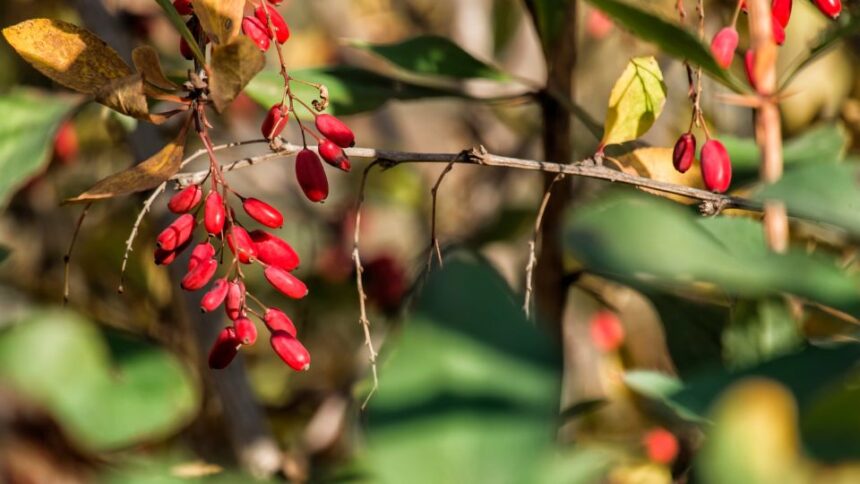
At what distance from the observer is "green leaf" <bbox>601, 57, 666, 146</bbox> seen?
623 millimetres

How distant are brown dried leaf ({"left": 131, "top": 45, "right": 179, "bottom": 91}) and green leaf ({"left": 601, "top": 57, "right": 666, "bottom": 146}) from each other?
0.87ft

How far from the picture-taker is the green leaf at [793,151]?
2.49 feet

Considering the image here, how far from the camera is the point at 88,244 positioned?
1294mm

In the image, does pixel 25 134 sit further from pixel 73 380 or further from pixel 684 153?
pixel 684 153

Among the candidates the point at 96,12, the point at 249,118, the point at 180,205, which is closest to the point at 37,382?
the point at 180,205

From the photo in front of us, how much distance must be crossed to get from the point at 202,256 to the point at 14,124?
27cm

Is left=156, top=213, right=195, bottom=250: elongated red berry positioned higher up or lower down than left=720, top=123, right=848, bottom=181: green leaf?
lower down

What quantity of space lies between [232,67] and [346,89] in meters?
0.32

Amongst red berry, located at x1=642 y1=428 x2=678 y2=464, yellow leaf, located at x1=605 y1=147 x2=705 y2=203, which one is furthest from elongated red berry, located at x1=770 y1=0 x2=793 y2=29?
red berry, located at x1=642 y1=428 x2=678 y2=464

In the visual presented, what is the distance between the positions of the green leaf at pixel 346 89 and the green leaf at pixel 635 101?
0.76 ft

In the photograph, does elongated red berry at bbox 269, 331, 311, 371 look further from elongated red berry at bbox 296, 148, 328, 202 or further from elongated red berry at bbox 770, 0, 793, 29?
elongated red berry at bbox 770, 0, 793, 29

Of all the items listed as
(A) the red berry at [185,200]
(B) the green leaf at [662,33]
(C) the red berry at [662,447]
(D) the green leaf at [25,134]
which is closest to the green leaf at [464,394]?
(B) the green leaf at [662,33]

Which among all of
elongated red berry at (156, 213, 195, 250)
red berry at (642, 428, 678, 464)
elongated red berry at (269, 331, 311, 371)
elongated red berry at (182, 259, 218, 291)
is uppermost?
elongated red berry at (156, 213, 195, 250)

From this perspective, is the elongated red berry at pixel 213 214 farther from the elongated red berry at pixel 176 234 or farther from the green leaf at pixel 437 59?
the green leaf at pixel 437 59
